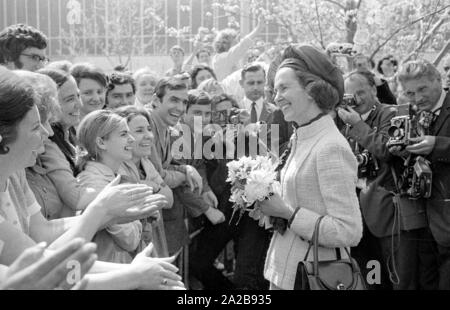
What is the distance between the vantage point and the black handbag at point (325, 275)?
3.11 metres

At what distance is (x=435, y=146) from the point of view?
499cm

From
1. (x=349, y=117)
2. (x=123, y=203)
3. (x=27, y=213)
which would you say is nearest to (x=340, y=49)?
(x=349, y=117)

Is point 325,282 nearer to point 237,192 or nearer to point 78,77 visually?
point 237,192

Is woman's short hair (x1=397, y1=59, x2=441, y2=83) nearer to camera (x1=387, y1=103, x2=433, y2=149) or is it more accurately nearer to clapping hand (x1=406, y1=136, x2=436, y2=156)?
camera (x1=387, y1=103, x2=433, y2=149)

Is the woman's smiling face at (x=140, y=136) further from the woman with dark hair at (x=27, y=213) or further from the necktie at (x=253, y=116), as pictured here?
the necktie at (x=253, y=116)

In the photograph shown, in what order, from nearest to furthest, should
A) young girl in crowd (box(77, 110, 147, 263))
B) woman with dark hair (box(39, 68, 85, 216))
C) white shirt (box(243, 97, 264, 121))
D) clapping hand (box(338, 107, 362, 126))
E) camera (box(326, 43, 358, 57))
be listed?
woman with dark hair (box(39, 68, 85, 216)) < young girl in crowd (box(77, 110, 147, 263)) < clapping hand (box(338, 107, 362, 126)) < camera (box(326, 43, 358, 57)) < white shirt (box(243, 97, 264, 121))

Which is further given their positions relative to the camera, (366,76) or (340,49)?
(340,49)

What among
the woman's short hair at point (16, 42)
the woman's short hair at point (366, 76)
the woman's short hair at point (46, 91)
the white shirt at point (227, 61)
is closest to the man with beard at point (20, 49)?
the woman's short hair at point (16, 42)

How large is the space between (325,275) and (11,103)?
5.51 feet

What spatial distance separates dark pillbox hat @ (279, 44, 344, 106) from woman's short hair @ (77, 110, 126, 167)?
1245mm

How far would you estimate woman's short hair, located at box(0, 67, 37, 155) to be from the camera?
99.7 inches

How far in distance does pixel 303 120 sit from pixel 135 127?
156 centimetres

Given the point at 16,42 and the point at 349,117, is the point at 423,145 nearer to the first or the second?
the point at 349,117

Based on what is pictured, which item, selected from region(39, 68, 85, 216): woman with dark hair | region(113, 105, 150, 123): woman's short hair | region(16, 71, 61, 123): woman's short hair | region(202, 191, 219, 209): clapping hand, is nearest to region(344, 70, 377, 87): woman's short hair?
region(202, 191, 219, 209): clapping hand
